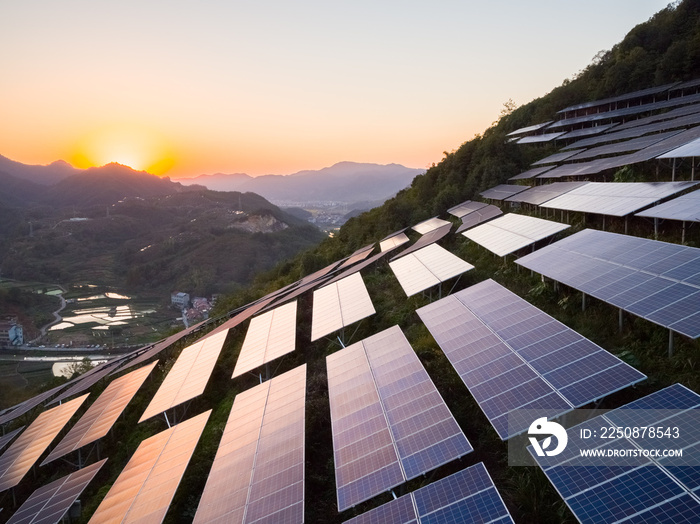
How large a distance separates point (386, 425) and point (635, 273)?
790cm

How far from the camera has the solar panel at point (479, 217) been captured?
26.2 meters

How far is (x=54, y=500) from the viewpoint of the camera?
551 inches

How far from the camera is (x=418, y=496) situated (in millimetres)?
7887

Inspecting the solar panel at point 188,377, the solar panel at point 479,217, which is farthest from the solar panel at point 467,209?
the solar panel at point 188,377

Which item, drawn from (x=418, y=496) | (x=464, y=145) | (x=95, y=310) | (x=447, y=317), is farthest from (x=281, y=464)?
(x=95, y=310)

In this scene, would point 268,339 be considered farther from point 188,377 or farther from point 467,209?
point 467,209

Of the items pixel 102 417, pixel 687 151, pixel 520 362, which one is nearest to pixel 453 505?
pixel 520 362

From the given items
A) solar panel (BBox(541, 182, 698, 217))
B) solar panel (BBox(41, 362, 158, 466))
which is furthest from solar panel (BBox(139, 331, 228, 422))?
solar panel (BBox(541, 182, 698, 217))

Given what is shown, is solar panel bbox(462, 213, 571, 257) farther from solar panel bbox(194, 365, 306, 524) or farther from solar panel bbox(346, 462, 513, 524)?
solar panel bbox(346, 462, 513, 524)

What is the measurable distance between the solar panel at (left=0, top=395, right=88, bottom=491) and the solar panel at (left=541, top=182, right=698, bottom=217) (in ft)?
85.3

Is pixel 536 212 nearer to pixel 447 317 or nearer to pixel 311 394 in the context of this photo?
pixel 447 317

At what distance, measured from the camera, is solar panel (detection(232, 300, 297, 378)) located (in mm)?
17656

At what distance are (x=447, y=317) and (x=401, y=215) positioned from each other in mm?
33560

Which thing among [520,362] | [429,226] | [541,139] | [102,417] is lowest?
[102,417]
